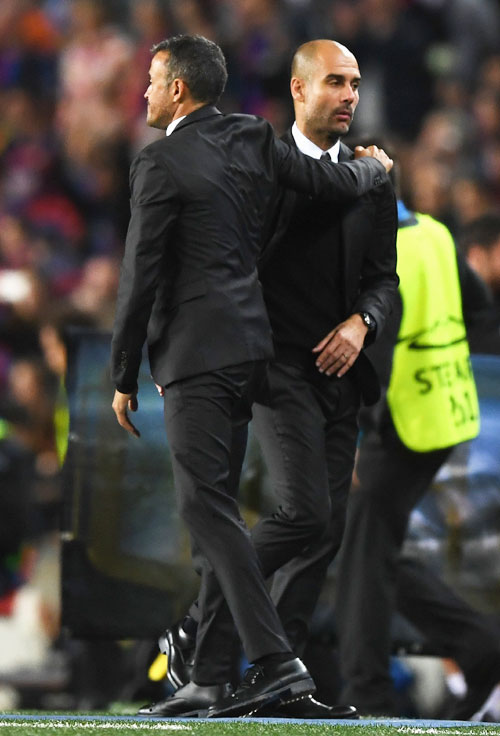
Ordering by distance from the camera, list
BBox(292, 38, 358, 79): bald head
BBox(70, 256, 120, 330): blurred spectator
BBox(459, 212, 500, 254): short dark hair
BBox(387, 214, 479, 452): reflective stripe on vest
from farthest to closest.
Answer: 1. BBox(70, 256, 120, 330): blurred spectator
2. BBox(459, 212, 500, 254): short dark hair
3. BBox(387, 214, 479, 452): reflective stripe on vest
4. BBox(292, 38, 358, 79): bald head

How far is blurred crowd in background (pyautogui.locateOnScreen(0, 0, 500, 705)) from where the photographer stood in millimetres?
9656

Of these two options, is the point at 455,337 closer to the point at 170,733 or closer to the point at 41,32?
the point at 170,733

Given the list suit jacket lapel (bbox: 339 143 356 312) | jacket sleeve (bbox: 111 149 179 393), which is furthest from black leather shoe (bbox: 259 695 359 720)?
suit jacket lapel (bbox: 339 143 356 312)

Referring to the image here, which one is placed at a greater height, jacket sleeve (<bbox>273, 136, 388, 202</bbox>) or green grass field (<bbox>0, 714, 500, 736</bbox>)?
jacket sleeve (<bbox>273, 136, 388, 202</bbox>)

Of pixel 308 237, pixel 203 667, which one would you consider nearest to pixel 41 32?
pixel 308 237

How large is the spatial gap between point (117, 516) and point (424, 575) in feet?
3.76

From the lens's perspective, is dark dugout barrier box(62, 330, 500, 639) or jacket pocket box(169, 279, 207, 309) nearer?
jacket pocket box(169, 279, 207, 309)

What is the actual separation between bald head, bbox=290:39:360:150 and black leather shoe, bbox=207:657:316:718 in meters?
1.55

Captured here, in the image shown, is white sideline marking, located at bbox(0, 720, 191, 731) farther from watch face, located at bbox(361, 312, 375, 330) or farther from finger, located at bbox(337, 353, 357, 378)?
watch face, located at bbox(361, 312, 375, 330)

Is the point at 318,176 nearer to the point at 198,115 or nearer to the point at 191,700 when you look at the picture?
the point at 198,115

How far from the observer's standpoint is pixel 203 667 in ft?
13.5

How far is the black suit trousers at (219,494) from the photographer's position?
3877 millimetres

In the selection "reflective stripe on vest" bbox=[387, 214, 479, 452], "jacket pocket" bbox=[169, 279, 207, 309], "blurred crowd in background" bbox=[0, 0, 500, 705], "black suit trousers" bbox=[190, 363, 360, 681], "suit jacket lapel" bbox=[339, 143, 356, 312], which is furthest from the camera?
"blurred crowd in background" bbox=[0, 0, 500, 705]

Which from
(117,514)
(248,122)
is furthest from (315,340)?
(117,514)
